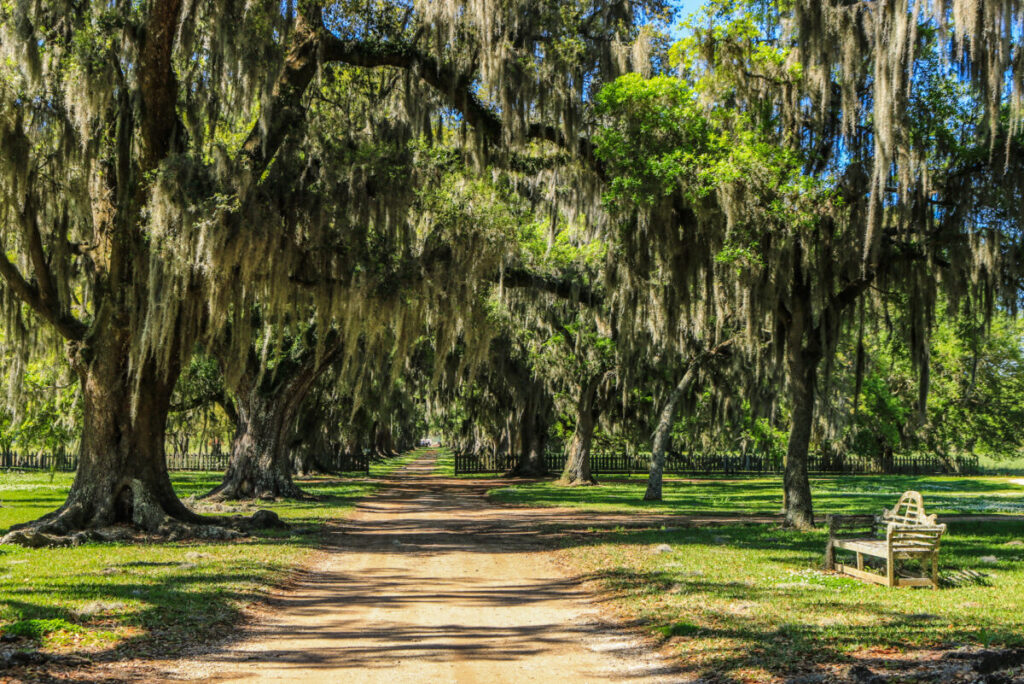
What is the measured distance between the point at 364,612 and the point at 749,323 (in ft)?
26.8

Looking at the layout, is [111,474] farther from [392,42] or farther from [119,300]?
[392,42]

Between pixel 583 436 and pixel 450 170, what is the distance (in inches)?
676

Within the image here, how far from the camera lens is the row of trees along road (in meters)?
11.5

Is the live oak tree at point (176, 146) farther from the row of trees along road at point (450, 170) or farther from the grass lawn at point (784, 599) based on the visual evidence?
the grass lawn at point (784, 599)

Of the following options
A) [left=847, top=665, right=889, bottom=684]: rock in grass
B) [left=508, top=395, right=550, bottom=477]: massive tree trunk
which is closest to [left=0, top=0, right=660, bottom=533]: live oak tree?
[left=847, top=665, right=889, bottom=684]: rock in grass

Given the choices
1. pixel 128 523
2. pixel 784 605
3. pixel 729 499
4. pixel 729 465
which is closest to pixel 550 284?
pixel 128 523

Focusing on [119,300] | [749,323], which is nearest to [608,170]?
[749,323]

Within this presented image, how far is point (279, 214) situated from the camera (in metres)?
11.8

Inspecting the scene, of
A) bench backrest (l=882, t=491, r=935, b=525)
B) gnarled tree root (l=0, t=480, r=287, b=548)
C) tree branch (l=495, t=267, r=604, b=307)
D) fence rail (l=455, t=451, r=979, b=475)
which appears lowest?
fence rail (l=455, t=451, r=979, b=475)

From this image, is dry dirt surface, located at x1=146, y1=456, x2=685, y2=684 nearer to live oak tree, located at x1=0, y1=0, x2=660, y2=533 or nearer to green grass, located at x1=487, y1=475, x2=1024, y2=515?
live oak tree, located at x1=0, y1=0, x2=660, y2=533

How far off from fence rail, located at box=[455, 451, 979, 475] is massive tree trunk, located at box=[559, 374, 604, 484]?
32.6ft

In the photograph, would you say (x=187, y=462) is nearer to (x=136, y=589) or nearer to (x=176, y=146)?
(x=176, y=146)

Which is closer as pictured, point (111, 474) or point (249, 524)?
point (111, 474)

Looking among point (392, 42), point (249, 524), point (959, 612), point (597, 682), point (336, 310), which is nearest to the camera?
point (597, 682)
